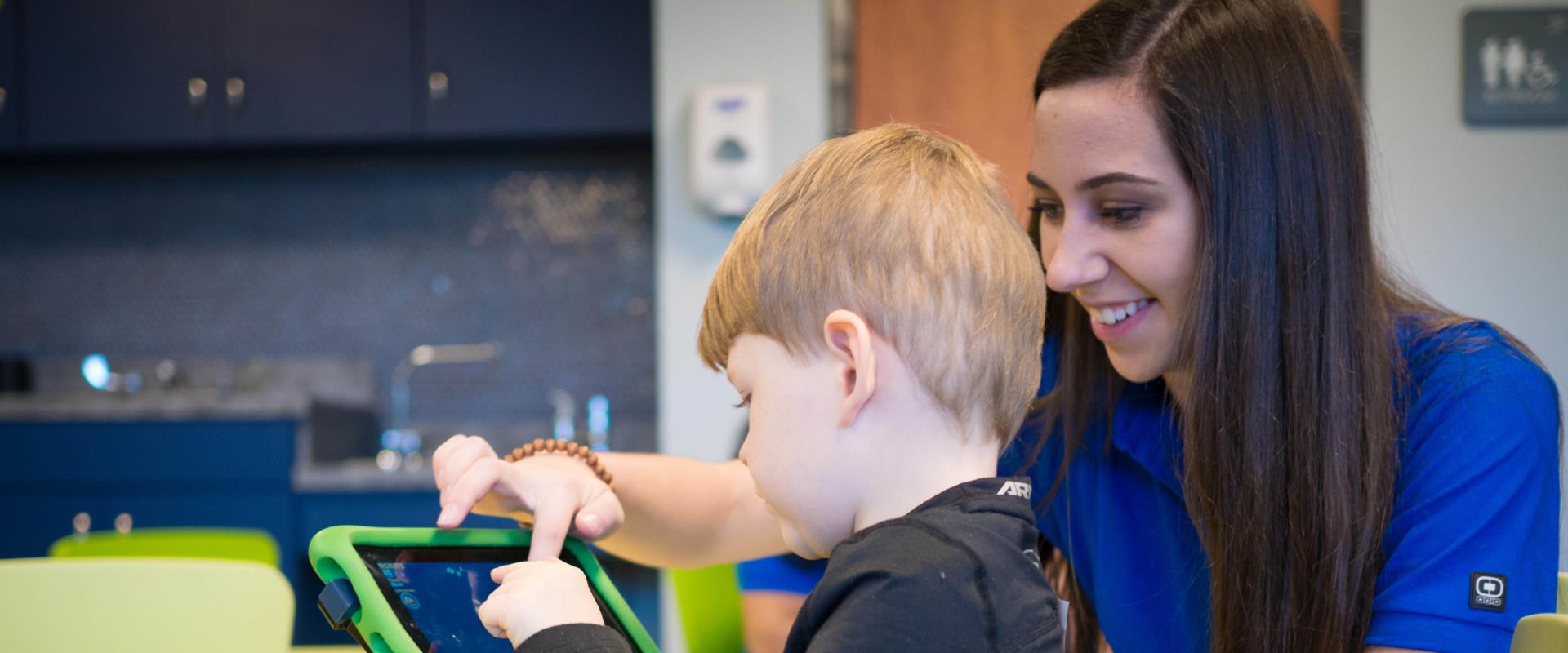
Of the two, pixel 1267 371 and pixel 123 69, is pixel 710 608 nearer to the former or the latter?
pixel 1267 371

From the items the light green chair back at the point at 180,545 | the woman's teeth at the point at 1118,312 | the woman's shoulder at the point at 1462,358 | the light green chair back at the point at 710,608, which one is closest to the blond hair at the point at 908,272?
the woman's teeth at the point at 1118,312

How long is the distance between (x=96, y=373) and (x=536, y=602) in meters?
4.17

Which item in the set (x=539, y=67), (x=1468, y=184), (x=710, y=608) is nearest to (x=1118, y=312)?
(x=710, y=608)

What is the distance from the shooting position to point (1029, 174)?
120 centimetres

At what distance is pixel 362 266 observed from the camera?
436cm

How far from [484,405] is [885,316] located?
144 inches

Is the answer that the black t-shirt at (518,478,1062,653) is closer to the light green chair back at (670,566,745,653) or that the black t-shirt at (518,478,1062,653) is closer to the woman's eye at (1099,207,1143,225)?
the woman's eye at (1099,207,1143,225)

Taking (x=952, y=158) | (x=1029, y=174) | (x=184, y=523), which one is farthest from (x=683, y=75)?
(x=952, y=158)

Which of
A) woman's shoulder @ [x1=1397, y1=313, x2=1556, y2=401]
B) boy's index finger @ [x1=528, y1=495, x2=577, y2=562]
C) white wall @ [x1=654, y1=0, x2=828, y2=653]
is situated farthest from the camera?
white wall @ [x1=654, y1=0, x2=828, y2=653]

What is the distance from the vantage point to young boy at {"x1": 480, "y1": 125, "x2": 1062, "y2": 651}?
2.56 feet

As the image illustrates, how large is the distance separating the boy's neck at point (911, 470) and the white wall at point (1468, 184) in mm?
2859

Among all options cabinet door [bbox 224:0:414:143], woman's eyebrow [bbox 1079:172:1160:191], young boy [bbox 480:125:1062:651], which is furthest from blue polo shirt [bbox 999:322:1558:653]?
cabinet door [bbox 224:0:414:143]

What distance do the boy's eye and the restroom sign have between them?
2541 mm

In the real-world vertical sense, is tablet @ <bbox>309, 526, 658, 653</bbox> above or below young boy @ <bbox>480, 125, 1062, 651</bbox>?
below
